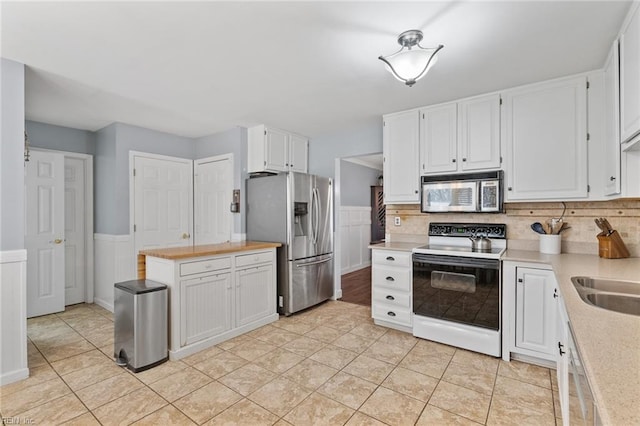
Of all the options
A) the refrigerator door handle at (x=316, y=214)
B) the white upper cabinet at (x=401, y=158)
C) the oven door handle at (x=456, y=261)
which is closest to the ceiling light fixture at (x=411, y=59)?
the white upper cabinet at (x=401, y=158)

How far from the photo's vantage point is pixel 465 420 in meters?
1.85

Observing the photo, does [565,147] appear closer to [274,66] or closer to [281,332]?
[274,66]

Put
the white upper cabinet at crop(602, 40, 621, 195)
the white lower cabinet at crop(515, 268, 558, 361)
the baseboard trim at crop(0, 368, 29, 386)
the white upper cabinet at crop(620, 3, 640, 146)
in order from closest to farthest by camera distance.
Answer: the white upper cabinet at crop(620, 3, 640, 146) → the white upper cabinet at crop(602, 40, 621, 195) → the baseboard trim at crop(0, 368, 29, 386) → the white lower cabinet at crop(515, 268, 558, 361)

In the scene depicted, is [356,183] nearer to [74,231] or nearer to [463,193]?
[463,193]

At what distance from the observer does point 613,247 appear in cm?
240

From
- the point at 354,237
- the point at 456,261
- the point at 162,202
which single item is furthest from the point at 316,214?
the point at 354,237

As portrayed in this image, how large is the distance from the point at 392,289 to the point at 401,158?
1.43 meters

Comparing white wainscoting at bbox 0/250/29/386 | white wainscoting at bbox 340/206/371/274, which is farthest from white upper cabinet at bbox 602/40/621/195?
white wainscoting at bbox 0/250/29/386

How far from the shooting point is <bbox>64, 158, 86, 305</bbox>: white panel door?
13.6ft

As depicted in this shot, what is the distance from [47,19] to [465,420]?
346cm

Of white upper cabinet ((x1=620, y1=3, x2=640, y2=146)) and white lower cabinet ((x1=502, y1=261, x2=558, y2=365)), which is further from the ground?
white upper cabinet ((x1=620, y1=3, x2=640, y2=146))

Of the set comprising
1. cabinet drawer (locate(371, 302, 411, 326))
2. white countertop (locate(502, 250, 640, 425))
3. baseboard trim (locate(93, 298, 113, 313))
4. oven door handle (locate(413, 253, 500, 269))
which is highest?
white countertop (locate(502, 250, 640, 425))

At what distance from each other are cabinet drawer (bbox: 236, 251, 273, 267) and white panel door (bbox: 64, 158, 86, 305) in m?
2.65

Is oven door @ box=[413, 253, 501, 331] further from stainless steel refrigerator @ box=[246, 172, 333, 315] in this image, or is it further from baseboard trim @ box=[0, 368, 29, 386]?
baseboard trim @ box=[0, 368, 29, 386]
